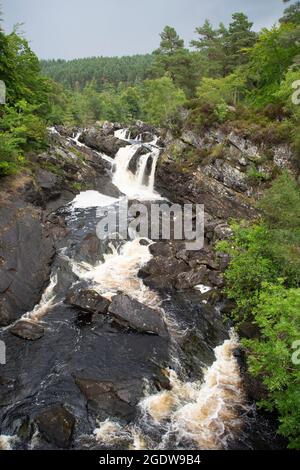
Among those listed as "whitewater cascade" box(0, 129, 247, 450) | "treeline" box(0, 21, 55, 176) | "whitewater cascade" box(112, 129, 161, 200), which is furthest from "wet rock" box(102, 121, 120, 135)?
"whitewater cascade" box(0, 129, 247, 450)

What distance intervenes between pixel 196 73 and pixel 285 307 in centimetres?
4808

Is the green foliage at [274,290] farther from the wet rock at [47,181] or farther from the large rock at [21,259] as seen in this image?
the wet rock at [47,181]

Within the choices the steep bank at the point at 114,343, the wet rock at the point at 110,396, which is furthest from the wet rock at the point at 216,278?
the wet rock at the point at 110,396

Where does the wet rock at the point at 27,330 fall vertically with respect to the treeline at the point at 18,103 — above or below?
below

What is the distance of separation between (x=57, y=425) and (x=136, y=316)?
20.3 ft

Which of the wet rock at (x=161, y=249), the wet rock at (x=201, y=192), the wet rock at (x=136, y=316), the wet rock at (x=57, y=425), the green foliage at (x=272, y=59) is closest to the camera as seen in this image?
the wet rock at (x=57, y=425)

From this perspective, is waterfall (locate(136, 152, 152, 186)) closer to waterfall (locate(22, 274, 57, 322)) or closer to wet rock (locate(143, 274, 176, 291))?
wet rock (locate(143, 274, 176, 291))

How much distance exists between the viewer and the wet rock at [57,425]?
10406 millimetres

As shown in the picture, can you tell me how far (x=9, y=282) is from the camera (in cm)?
1672

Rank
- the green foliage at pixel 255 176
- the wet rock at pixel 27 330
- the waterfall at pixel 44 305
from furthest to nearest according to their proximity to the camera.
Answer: the green foliage at pixel 255 176 → the waterfall at pixel 44 305 → the wet rock at pixel 27 330

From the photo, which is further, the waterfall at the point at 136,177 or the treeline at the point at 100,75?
the treeline at the point at 100,75

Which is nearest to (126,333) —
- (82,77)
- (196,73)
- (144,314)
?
(144,314)

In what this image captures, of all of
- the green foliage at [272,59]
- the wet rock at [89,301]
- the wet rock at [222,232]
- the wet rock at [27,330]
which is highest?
the green foliage at [272,59]

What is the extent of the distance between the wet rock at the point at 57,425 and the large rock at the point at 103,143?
33209 mm
